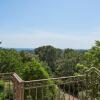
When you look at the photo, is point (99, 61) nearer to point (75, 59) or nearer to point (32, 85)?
point (32, 85)

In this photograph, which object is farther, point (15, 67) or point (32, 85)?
point (15, 67)

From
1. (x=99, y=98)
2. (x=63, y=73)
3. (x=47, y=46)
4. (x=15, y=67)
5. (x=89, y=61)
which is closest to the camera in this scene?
(x=99, y=98)

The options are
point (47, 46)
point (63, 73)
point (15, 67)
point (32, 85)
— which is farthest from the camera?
point (47, 46)

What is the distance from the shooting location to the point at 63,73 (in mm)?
37625

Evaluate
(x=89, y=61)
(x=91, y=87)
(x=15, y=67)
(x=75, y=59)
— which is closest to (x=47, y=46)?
(x=75, y=59)

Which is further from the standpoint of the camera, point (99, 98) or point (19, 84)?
point (99, 98)

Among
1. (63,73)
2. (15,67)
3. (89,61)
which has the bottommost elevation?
(63,73)

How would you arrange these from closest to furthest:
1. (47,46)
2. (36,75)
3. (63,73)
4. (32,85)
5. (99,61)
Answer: (32,85)
(36,75)
(99,61)
(63,73)
(47,46)

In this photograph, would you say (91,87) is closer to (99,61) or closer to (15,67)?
(99,61)

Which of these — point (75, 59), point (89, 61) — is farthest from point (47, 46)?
point (89, 61)

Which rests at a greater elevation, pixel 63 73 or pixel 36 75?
pixel 36 75

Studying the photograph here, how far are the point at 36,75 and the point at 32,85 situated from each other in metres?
4.61

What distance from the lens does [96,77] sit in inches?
180

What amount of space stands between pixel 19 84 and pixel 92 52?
9398 mm
